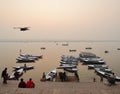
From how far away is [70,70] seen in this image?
54094 mm

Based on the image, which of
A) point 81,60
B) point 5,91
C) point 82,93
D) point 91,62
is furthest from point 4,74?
point 81,60

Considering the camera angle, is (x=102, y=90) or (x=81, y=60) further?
(x=81, y=60)

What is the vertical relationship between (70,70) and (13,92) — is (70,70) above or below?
below

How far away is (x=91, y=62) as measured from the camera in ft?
235

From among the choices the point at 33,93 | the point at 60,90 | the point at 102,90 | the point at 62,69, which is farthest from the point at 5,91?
the point at 62,69

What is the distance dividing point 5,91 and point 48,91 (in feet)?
10.1

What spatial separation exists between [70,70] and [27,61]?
81.7 ft

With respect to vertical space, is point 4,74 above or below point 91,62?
above

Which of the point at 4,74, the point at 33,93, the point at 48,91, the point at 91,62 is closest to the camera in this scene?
the point at 33,93

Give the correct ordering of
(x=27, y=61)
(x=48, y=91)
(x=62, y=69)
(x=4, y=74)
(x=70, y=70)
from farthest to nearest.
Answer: (x=27, y=61) → (x=62, y=69) → (x=70, y=70) → (x=4, y=74) → (x=48, y=91)

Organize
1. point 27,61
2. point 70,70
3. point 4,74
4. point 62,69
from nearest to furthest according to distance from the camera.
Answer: point 4,74
point 70,70
point 62,69
point 27,61

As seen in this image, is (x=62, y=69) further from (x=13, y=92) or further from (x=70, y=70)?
(x=13, y=92)

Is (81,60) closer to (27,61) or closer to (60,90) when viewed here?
(27,61)

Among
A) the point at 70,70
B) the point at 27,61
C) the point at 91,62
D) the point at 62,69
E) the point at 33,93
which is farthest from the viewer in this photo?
the point at 27,61
